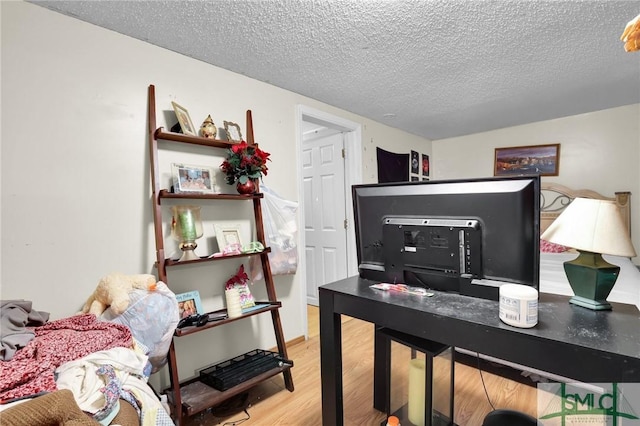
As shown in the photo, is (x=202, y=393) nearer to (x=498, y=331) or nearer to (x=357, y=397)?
(x=357, y=397)

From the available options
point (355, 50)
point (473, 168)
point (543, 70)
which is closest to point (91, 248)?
point (355, 50)

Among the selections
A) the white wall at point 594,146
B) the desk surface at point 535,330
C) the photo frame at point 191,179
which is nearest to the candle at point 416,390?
the desk surface at point 535,330

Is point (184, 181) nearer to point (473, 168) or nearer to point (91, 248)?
point (91, 248)

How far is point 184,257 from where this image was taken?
1.83 m

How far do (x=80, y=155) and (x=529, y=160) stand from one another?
188 inches

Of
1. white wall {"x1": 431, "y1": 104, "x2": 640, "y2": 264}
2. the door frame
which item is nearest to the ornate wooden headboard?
white wall {"x1": 431, "y1": 104, "x2": 640, "y2": 264}

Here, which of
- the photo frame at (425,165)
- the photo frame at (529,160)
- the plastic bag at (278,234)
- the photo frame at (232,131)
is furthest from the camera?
the photo frame at (425,165)

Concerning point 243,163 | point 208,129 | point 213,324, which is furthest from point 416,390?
point 208,129

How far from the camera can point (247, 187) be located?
212cm

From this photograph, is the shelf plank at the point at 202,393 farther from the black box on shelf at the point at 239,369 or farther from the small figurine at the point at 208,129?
the small figurine at the point at 208,129

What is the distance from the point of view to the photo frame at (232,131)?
2.20 meters

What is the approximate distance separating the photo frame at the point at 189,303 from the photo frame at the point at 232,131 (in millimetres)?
1096

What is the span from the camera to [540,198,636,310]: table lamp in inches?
37.3

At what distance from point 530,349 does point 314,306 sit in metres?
3.21
